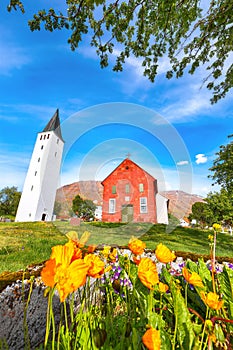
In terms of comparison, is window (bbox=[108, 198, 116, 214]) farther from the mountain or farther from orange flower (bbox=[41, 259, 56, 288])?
orange flower (bbox=[41, 259, 56, 288])

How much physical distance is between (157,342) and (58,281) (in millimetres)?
289

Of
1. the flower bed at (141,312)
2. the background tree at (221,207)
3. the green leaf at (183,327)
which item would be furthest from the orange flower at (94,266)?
the background tree at (221,207)

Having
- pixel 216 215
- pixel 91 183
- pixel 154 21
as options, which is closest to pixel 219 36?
pixel 154 21

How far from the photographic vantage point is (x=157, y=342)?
1.55 ft

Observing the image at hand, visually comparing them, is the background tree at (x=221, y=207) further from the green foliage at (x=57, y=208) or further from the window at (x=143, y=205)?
the green foliage at (x=57, y=208)

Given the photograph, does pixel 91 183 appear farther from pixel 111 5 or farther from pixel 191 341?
pixel 111 5

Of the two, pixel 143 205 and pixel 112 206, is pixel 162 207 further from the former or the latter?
pixel 112 206

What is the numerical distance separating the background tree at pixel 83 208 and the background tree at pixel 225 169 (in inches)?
370

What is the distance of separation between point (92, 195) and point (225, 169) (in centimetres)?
1073

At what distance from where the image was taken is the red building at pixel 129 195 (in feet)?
8.91

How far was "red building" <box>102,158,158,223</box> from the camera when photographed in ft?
8.91

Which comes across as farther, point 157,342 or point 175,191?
point 175,191

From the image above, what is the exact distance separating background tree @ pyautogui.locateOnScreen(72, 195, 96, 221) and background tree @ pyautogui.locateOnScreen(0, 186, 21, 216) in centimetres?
3665

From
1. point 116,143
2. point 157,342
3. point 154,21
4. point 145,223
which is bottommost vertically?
point 157,342
